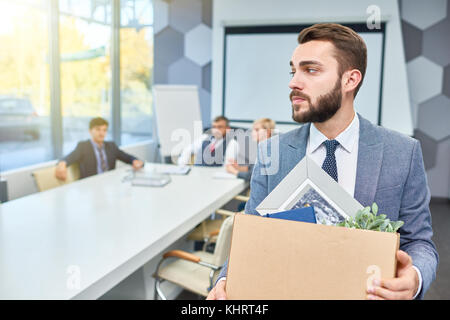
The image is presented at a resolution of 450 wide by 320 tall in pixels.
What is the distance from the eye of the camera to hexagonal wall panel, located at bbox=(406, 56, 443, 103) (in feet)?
19.0

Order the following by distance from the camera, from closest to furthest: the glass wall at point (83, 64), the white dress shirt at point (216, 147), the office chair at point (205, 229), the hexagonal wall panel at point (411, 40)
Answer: the office chair at point (205, 229) < the white dress shirt at point (216, 147) < the glass wall at point (83, 64) < the hexagonal wall panel at point (411, 40)

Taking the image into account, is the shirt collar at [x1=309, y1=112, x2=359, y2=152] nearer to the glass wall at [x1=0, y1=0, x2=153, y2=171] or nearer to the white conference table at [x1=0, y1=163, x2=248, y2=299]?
the white conference table at [x1=0, y1=163, x2=248, y2=299]

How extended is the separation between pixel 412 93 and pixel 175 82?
354 centimetres

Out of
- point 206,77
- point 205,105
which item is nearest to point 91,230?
point 205,105

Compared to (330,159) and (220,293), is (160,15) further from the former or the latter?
(220,293)

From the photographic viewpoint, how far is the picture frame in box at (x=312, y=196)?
698 millimetres

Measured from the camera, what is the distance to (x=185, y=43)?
6570mm

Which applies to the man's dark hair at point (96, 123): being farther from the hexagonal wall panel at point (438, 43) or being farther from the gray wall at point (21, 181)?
the hexagonal wall panel at point (438, 43)

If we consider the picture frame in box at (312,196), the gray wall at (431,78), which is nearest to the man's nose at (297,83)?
the picture frame in box at (312,196)

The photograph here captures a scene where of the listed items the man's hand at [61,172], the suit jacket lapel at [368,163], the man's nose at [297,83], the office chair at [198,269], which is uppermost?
the man's nose at [297,83]

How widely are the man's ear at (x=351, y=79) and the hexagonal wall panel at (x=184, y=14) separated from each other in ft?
19.7

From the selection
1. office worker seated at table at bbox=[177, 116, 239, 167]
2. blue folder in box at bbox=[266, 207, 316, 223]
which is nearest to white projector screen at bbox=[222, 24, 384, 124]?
office worker seated at table at bbox=[177, 116, 239, 167]
